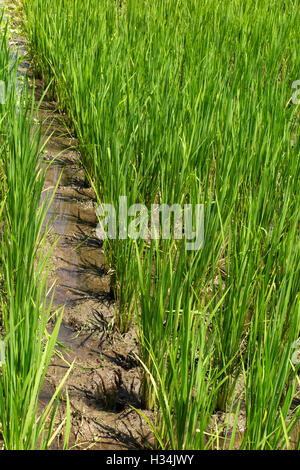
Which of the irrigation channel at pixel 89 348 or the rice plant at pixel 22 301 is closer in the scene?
the rice plant at pixel 22 301

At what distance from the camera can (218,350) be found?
5.49 feet

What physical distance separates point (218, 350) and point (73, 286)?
737 millimetres
